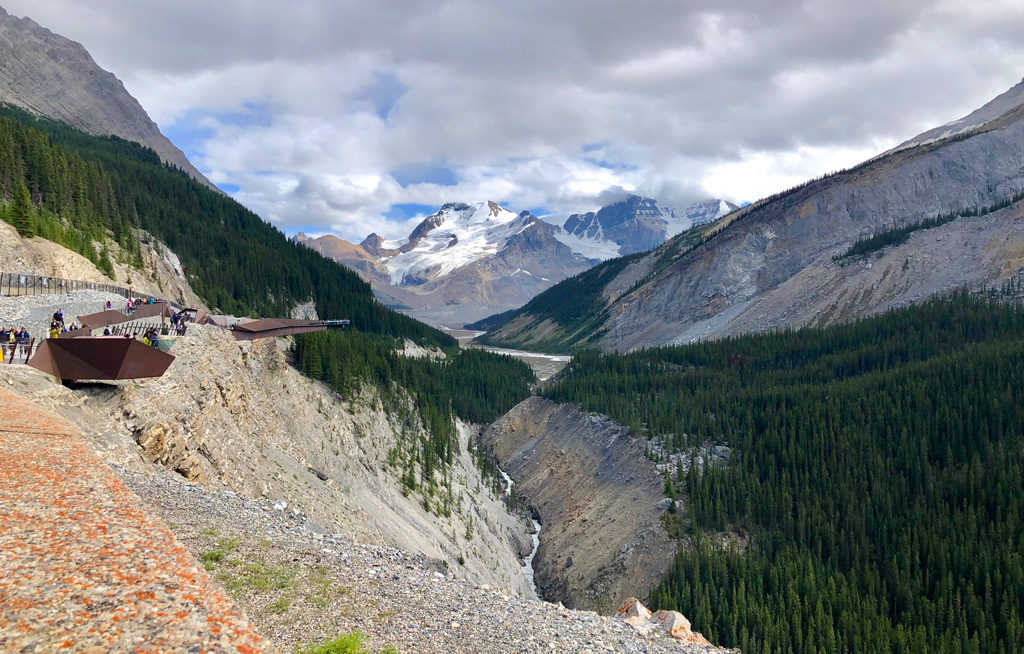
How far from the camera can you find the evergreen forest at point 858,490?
31.8 m

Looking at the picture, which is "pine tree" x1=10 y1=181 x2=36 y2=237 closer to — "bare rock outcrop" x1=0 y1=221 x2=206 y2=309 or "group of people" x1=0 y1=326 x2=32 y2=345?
"bare rock outcrop" x1=0 y1=221 x2=206 y2=309

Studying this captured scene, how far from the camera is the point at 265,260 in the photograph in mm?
100188

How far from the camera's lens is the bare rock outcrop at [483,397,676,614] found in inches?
1700

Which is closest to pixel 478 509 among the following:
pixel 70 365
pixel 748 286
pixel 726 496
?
pixel 726 496

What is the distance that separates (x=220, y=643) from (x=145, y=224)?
90.4 meters

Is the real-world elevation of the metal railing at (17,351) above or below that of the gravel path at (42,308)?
below

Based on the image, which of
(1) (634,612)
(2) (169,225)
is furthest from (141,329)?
(2) (169,225)

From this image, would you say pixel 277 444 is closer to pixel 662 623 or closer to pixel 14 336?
pixel 14 336

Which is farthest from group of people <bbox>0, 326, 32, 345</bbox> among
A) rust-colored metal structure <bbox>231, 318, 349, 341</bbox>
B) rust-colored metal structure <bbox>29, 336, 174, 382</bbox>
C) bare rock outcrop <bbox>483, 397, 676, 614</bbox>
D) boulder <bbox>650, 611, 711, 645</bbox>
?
bare rock outcrop <bbox>483, 397, 676, 614</bbox>

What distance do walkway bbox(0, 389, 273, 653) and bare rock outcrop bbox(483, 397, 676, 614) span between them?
38.1 meters

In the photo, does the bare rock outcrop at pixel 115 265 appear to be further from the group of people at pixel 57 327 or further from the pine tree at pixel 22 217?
the group of people at pixel 57 327

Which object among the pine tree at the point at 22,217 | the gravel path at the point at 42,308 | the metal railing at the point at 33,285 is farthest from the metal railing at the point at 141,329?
the pine tree at the point at 22,217

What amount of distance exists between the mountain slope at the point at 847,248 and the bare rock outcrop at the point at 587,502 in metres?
57.6

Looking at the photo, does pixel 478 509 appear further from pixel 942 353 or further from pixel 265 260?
pixel 265 260
